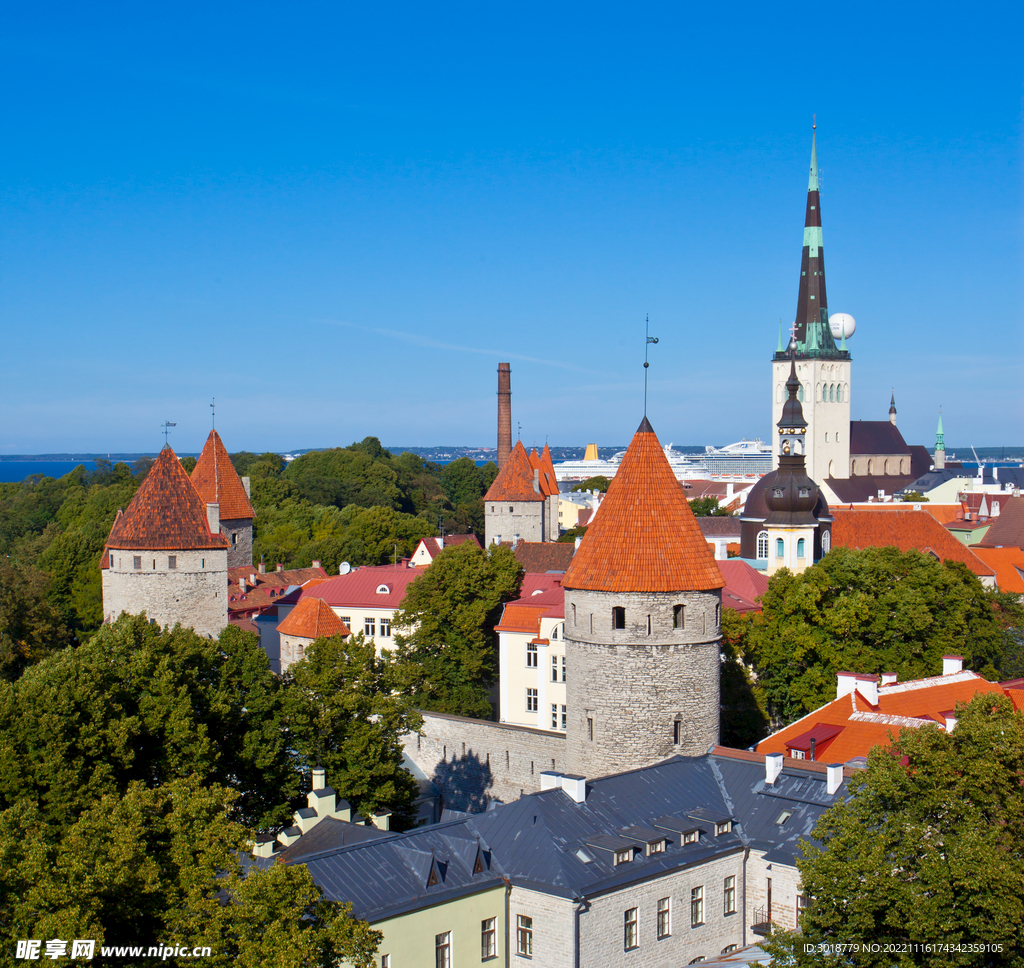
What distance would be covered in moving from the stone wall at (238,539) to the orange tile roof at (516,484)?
19400 millimetres

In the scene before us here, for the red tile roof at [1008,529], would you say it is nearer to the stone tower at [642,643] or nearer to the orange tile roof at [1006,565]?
the orange tile roof at [1006,565]

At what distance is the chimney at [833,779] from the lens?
21.9m

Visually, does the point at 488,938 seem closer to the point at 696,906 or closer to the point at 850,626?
the point at 696,906

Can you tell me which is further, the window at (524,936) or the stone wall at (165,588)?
the stone wall at (165,588)

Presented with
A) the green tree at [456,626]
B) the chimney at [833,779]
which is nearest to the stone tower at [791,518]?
the green tree at [456,626]

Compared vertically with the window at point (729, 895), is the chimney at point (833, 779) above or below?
above

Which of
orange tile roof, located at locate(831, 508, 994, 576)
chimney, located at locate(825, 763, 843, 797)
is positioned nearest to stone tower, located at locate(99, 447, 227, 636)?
chimney, located at locate(825, 763, 843, 797)

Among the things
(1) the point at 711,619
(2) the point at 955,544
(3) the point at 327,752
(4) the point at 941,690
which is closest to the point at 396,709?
(3) the point at 327,752

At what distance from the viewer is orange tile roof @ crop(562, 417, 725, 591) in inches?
995

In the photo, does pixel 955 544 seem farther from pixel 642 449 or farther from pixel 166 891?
pixel 166 891

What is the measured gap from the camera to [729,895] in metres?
21.5

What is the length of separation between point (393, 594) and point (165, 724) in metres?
24.7

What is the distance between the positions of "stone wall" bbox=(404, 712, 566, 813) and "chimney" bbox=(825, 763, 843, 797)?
29.8 feet

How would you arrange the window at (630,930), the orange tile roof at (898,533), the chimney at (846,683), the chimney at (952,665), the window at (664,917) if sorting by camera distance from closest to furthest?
the window at (630,930) → the window at (664,917) → the chimney at (846,683) → the chimney at (952,665) → the orange tile roof at (898,533)
